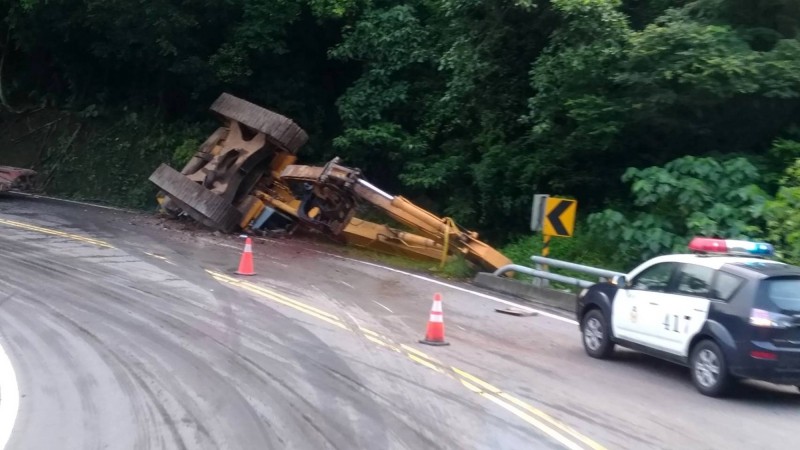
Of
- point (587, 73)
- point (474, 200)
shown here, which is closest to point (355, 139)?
point (474, 200)

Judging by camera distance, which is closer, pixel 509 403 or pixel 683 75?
pixel 509 403

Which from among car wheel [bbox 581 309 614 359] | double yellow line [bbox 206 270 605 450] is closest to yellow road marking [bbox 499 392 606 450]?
double yellow line [bbox 206 270 605 450]

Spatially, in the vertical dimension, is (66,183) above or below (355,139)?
below

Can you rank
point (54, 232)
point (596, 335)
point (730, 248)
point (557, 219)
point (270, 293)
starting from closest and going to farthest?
1. point (730, 248)
2. point (596, 335)
3. point (270, 293)
4. point (557, 219)
5. point (54, 232)

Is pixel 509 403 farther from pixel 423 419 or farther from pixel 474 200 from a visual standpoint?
pixel 474 200

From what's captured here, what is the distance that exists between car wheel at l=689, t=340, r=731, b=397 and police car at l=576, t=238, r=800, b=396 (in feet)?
0.04

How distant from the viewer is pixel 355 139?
89.0 ft

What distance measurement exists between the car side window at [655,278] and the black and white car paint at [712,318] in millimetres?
12

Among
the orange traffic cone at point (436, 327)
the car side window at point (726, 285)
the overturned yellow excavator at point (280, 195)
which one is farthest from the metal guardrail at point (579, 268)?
the car side window at point (726, 285)

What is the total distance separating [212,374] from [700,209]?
32.3 feet

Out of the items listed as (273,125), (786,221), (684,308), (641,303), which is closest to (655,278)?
(641,303)

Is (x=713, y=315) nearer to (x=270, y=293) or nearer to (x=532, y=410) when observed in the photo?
(x=532, y=410)

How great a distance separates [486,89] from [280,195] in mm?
5498

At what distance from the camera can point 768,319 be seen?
1062 cm
